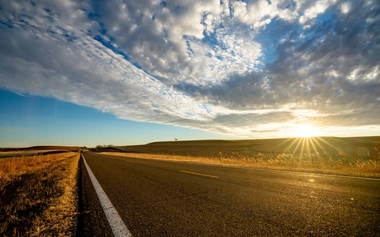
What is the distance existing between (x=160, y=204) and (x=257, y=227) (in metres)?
2.05

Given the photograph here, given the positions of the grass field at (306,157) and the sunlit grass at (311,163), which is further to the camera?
the grass field at (306,157)

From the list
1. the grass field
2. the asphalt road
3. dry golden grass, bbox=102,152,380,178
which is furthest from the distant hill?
the asphalt road

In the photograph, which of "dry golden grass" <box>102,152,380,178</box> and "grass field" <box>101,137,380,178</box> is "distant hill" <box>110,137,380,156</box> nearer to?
"grass field" <box>101,137,380,178</box>

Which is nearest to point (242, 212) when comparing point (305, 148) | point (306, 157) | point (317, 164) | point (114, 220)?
point (114, 220)

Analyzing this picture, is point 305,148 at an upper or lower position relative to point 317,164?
upper

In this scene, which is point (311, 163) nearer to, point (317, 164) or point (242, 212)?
point (317, 164)

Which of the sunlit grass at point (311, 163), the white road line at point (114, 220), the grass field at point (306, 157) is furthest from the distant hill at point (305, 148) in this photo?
the white road line at point (114, 220)

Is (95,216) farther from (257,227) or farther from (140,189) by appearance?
(257,227)

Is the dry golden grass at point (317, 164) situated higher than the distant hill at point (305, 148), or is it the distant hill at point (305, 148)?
the distant hill at point (305, 148)

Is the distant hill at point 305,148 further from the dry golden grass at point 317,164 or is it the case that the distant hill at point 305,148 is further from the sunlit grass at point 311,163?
the dry golden grass at point 317,164

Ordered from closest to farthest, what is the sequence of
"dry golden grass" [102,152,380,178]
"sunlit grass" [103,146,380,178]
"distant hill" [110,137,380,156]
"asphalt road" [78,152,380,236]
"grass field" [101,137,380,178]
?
1. "asphalt road" [78,152,380,236]
2. "dry golden grass" [102,152,380,178]
3. "sunlit grass" [103,146,380,178]
4. "grass field" [101,137,380,178]
5. "distant hill" [110,137,380,156]

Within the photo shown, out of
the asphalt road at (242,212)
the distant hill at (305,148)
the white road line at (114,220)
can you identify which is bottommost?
the asphalt road at (242,212)

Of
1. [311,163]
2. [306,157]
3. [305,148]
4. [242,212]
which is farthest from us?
[305,148]

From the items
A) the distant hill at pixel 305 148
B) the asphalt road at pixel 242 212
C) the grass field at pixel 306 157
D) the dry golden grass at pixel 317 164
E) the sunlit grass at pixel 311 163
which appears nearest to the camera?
the asphalt road at pixel 242 212
